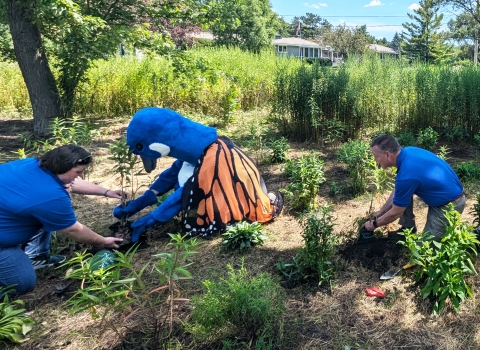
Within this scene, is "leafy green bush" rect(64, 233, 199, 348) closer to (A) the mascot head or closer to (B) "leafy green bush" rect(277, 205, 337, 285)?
(B) "leafy green bush" rect(277, 205, 337, 285)

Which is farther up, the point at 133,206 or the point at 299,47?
the point at 299,47

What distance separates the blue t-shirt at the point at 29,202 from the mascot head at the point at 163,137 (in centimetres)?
95

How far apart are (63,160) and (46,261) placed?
3.49 feet

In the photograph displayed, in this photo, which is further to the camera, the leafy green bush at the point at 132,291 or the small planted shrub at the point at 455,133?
the small planted shrub at the point at 455,133

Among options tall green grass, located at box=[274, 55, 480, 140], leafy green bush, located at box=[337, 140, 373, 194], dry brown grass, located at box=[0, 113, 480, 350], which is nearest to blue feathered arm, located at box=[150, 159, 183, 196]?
dry brown grass, located at box=[0, 113, 480, 350]

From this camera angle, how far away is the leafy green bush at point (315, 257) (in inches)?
109

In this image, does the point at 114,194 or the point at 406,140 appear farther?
the point at 406,140

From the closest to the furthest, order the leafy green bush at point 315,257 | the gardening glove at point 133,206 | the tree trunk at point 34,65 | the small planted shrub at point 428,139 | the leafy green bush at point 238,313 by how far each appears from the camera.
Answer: the leafy green bush at point 238,313
the leafy green bush at point 315,257
the gardening glove at point 133,206
the small planted shrub at point 428,139
the tree trunk at point 34,65

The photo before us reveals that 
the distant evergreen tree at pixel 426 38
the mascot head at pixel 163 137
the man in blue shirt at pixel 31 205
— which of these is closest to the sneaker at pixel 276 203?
the mascot head at pixel 163 137

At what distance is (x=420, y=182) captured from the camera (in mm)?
2799

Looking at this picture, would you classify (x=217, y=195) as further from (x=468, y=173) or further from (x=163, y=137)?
(x=468, y=173)

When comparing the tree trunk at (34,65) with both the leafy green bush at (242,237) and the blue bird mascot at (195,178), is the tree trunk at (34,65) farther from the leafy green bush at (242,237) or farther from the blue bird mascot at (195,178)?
the leafy green bush at (242,237)

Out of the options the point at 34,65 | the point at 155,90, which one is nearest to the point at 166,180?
the point at 34,65

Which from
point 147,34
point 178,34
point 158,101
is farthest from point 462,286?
point 178,34
